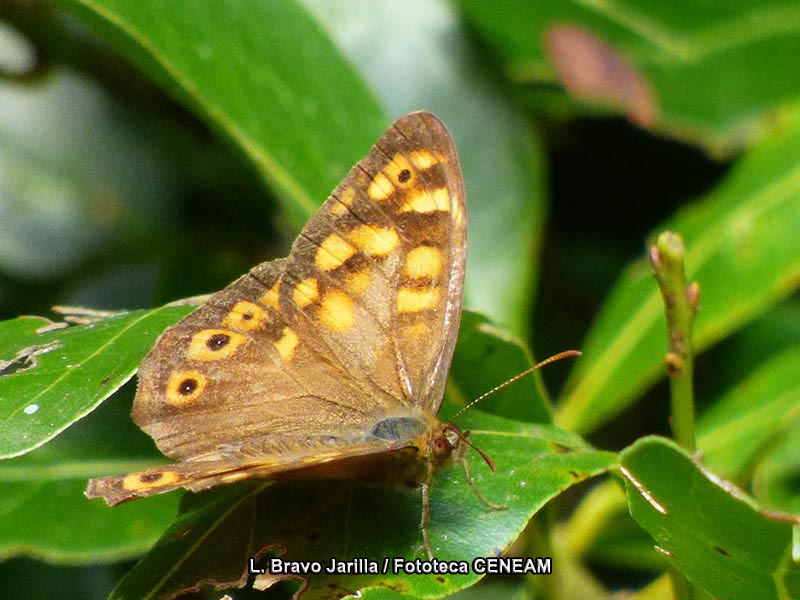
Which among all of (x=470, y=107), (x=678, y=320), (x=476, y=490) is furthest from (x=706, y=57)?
(x=476, y=490)

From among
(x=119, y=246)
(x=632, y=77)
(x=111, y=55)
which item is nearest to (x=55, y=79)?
(x=111, y=55)

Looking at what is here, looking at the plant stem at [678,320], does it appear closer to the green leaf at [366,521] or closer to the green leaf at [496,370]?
the green leaf at [366,521]

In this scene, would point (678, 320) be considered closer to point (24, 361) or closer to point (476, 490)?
point (476, 490)

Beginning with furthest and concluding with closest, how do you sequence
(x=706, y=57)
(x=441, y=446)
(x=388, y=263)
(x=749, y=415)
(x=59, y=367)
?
(x=706, y=57) < (x=749, y=415) < (x=388, y=263) < (x=441, y=446) < (x=59, y=367)

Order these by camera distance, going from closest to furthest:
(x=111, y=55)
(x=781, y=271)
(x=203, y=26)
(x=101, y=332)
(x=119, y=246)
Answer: (x=101, y=332) → (x=203, y=26) → (x=781, y=271) → (x=111, y=55) → (x=119, y=246)

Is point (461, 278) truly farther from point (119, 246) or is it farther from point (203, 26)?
point (119, 246)
